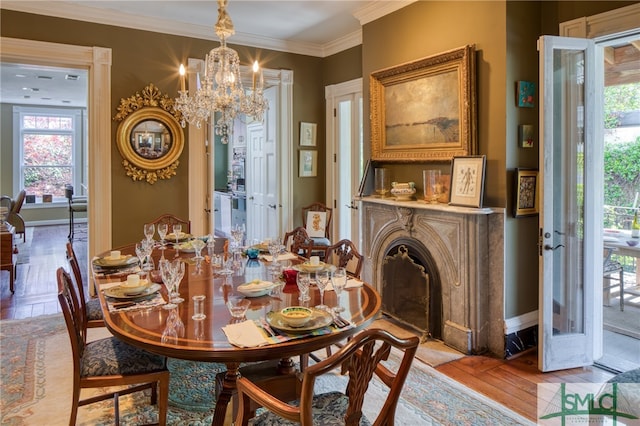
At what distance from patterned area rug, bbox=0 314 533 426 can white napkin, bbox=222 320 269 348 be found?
937 mm

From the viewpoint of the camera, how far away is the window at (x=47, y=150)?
10078 millimetres

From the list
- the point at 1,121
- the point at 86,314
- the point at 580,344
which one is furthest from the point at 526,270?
the point at 1,121

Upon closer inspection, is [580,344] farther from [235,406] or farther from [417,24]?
[417,24]

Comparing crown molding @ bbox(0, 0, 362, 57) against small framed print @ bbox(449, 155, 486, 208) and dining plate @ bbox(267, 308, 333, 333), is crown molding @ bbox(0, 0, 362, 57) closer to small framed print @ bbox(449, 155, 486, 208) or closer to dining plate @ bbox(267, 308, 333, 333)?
small framed print @ bbox(449, 155, 486, 208)

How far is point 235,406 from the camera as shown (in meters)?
1.97

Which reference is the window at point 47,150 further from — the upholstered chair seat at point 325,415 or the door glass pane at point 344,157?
the upholstered chair seat at point 325,415

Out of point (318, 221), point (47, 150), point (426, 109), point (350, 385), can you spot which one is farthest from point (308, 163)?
point (47, 150)

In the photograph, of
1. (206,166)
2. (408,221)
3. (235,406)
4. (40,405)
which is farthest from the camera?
(206,166)

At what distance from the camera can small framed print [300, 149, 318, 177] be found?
215 inches

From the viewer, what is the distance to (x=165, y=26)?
453 centimetres

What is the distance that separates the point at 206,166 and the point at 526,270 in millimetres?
3419

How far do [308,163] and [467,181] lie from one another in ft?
8.79

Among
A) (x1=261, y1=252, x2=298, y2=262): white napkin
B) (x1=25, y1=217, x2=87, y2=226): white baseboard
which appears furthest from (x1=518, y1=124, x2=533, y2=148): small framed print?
(x1=25, y1=217, x2=87, y2=226): white baseboard

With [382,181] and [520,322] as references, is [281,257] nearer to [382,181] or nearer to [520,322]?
[382,181]
